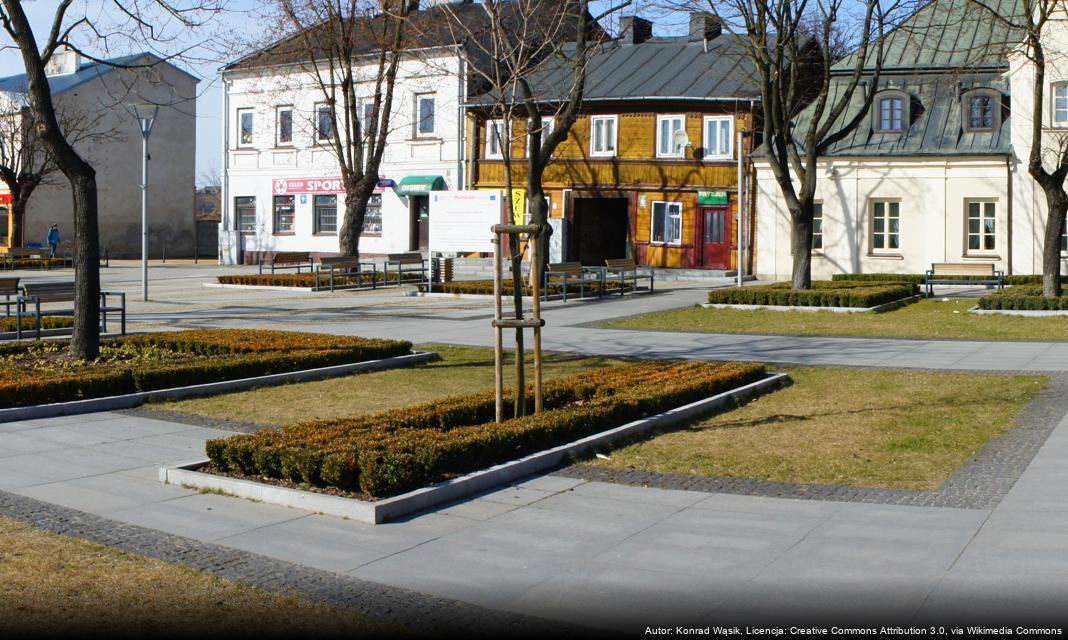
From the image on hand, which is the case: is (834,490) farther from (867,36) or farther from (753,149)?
(753,149)

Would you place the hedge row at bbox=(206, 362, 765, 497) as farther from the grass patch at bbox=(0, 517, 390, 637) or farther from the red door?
the red door

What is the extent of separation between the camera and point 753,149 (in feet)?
124

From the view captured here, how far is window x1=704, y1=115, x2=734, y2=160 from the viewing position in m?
38.5

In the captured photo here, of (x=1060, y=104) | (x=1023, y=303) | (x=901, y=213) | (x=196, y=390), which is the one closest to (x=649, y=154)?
(x=901, y=213)

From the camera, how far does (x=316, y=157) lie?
157 feet

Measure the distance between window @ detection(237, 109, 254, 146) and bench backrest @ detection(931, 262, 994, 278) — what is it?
97.8 ft

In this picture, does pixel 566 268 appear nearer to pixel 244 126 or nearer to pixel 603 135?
pixel 603 135

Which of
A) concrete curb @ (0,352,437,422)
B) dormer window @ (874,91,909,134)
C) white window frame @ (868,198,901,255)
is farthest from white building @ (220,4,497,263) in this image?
concrete curb @ (0,352,437,422)

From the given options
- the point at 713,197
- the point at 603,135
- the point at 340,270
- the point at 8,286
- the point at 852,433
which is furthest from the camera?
the point at 603,135

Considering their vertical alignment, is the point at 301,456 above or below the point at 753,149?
below

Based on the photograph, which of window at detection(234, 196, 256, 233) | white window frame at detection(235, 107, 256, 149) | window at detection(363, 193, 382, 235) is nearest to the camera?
window at detection(363, 193, 382, 235)

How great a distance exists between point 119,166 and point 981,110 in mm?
38562

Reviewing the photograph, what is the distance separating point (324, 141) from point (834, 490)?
1571 inches

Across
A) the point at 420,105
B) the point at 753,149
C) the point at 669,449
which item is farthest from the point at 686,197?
the point at 669,449
